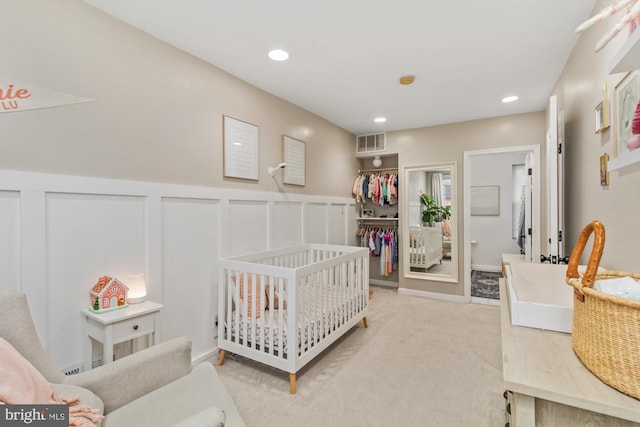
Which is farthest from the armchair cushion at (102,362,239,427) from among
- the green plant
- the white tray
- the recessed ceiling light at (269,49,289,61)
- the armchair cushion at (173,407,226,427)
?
the green plant

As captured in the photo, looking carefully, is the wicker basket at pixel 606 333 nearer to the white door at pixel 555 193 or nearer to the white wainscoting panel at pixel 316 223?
the white door at pixel 555 193

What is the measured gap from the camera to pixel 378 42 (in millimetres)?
2104

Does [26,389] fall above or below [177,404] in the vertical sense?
above

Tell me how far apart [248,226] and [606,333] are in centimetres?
246

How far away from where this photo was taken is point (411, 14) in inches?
71.0

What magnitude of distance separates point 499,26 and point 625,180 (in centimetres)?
125

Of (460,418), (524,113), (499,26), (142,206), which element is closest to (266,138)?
(142,206)

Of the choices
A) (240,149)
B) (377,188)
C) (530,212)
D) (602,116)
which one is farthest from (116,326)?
(530,212)

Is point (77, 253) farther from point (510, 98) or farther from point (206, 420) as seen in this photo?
point (510, 98)

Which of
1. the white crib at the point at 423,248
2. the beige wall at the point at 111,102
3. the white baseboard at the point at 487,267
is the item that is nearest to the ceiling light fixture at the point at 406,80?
the beige wall at the point at 111,102

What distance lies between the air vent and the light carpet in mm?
2652

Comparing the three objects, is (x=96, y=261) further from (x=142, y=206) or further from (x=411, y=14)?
(x=411, y=14)

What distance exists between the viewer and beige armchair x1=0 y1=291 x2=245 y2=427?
1084 millimetres

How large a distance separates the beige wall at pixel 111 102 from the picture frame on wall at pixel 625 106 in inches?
97.5
